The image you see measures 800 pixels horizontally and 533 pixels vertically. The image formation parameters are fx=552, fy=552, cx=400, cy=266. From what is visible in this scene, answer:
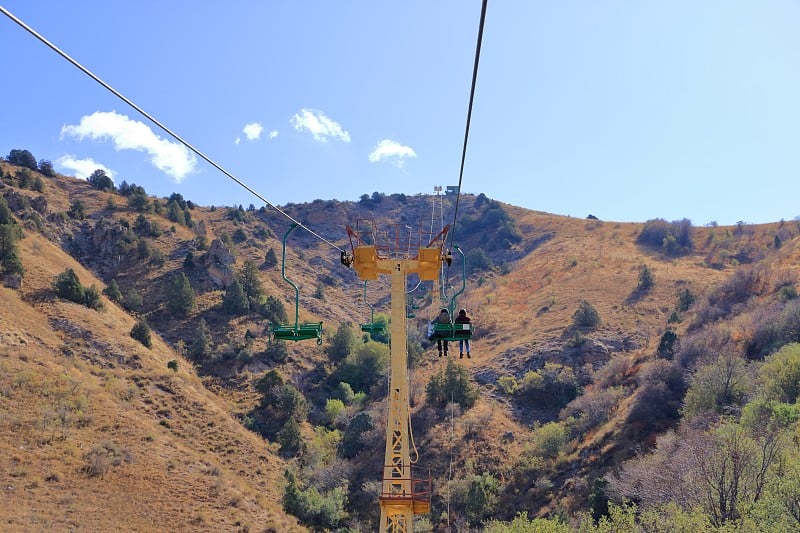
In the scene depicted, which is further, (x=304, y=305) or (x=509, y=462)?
(x=304, y=305)

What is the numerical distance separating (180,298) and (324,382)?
17.1 m

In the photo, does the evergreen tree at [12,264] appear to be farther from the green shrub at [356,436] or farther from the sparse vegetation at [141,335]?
the green shrub at [356,436]

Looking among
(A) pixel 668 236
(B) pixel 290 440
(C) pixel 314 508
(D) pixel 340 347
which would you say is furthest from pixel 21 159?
(A) pixel 668 236

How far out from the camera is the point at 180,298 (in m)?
55.0

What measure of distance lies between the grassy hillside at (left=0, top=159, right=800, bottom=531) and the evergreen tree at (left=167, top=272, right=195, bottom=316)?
93 centimetres

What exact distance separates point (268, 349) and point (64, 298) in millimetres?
17454

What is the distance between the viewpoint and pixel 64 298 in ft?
147

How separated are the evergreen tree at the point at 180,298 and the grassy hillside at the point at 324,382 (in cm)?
93

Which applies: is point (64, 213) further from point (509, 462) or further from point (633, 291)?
point (633, 291)

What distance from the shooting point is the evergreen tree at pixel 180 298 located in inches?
2163

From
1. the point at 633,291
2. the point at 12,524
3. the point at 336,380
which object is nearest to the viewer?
the point at 12,524

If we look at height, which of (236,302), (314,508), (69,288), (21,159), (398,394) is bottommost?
(314,508)

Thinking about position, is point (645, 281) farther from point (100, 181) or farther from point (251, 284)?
point (100, 181)

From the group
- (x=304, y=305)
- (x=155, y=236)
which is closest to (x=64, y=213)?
(x=155, y=236)
